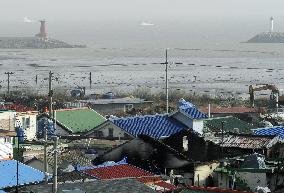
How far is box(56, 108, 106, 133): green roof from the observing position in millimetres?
18578

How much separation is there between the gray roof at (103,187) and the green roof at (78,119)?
9695mm

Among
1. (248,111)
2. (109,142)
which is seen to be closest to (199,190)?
(109,142)

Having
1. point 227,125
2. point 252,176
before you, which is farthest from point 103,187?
point 227,125

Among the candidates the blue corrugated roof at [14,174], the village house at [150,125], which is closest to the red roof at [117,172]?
the blue corrugated roof at [14,174]

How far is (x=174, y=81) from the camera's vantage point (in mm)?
45469

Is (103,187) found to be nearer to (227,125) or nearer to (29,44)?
(227,125)

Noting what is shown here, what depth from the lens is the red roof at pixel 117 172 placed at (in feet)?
34.5

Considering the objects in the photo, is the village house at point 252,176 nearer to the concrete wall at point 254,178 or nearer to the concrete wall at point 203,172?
the concrete wall at point 254,178

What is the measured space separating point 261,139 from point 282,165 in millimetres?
2651

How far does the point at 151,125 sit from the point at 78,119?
11.2 feet

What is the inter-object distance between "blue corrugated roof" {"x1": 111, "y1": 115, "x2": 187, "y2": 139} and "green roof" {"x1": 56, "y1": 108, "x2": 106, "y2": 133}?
2.04 meters

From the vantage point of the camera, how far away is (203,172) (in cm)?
1216

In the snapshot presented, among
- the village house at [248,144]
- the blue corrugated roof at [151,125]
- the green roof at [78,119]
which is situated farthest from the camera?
the green roof at [78,119]

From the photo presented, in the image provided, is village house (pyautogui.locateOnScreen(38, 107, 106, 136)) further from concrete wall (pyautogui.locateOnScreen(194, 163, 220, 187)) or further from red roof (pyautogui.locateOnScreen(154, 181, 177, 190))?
red roof (pyautogui.locateOnScreen(154, 181, 177, 190))
